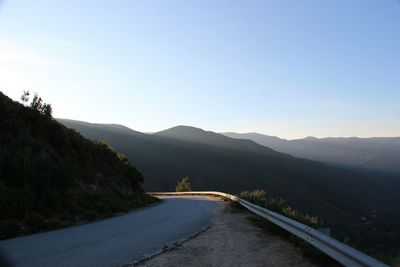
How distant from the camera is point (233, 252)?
9.59 metres

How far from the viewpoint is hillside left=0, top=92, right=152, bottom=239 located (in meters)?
14.6

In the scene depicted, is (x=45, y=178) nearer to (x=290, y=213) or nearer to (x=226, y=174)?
(x=290, y=213)

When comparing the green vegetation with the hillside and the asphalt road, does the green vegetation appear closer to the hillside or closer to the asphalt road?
the asphalt road

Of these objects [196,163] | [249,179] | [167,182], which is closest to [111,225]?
[167,182]

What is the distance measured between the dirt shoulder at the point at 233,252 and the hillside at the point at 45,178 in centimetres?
492

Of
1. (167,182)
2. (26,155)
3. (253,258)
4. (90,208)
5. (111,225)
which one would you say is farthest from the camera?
(167,182)

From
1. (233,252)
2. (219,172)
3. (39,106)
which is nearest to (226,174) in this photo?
(219,172)

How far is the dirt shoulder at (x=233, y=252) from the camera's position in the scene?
8562mm

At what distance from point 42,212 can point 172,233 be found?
5145mm

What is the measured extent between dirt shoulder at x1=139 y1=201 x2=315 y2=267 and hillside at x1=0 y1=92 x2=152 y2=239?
4.92m

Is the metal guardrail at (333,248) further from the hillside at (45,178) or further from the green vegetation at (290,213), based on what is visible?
the hillside at (45,178)

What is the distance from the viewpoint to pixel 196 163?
529 feet

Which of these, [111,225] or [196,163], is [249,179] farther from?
[111,225]

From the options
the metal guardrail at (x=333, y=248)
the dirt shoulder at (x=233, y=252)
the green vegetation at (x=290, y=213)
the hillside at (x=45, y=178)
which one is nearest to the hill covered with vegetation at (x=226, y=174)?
the hillside at (x=45, y=178)
